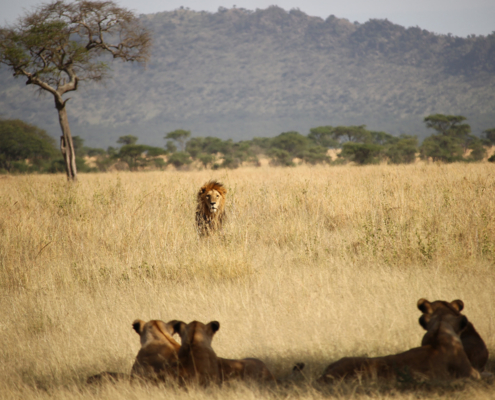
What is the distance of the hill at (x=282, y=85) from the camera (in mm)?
110250

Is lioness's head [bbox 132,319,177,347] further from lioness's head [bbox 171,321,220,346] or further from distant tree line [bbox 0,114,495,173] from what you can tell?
distant tree line [bbox 0,114,495,173]

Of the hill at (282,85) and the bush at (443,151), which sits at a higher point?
the hill at (282,85)

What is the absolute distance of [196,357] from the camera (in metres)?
2.34

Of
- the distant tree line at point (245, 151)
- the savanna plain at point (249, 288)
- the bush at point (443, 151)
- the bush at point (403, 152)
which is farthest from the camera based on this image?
the distant tree line at point (245, 151)

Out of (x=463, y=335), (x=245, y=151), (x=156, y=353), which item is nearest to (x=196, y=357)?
(x=156, y=353)

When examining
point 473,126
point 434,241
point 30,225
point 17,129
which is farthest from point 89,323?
point 473,126

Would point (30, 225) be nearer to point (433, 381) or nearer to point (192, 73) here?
point (433, 381)

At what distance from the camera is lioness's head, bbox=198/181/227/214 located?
18.8 feet

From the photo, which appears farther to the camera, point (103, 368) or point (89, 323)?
point (89, 323)

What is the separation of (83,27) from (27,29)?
1808 millimetres

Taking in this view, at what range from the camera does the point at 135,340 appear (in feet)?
10.6

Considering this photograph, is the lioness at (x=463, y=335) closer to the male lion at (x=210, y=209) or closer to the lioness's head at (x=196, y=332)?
the lioness's head at (x=196, y=332)

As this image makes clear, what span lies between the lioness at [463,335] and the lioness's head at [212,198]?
11.9 feet

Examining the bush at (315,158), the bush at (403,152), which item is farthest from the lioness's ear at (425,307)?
the bush at (315,158)
